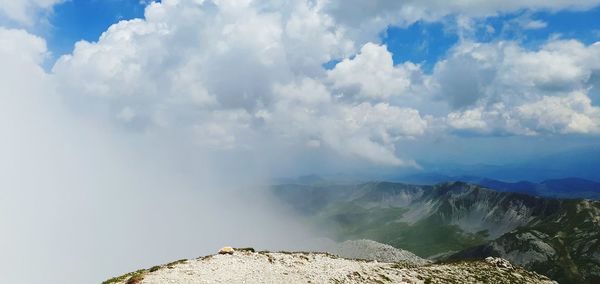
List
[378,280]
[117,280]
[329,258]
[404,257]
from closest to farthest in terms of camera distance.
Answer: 1. [117,280]
2. [378,280]
3. [329,258]
4. [404,257]

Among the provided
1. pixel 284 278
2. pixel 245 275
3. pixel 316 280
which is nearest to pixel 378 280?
pixel 316 280

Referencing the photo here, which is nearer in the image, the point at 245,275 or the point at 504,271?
the point at 245,275

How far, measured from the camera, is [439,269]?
76312 millimetres

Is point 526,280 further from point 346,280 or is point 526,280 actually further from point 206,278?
point 206,278

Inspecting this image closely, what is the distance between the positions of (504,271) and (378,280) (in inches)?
1427

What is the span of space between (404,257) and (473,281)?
126 metres

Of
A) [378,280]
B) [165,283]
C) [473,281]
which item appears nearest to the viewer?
[165,283]

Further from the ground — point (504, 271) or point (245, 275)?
point (245, 275)

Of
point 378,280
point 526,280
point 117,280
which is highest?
point 117,280

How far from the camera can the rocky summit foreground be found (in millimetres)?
50844

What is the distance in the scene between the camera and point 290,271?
5678 centimetres

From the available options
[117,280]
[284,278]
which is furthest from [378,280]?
[117,280]

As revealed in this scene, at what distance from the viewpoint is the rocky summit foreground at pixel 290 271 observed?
50.8m

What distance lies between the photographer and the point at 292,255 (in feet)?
215
